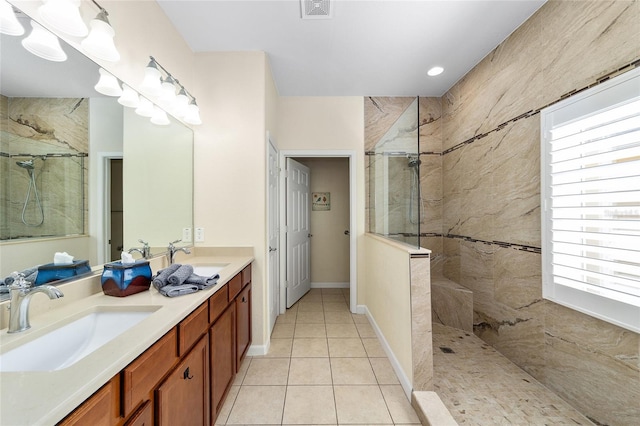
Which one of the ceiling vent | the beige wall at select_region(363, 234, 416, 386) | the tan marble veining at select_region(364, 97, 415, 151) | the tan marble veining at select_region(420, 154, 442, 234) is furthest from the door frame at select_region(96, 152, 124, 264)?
the tan marble veining at select_region(420, 154, 442, 234)

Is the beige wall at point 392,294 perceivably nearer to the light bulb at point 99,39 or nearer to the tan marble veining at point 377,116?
the tan marble veining at point 377,116

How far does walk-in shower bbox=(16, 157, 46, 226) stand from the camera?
97 centimetres

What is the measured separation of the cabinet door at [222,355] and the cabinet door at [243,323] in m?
0.09

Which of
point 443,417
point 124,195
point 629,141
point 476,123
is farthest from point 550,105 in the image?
point 124,195

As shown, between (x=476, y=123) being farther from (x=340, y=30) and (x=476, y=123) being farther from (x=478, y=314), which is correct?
(x=478, y=314)

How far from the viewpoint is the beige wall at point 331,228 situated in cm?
421

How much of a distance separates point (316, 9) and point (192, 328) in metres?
2.19

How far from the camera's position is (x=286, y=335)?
8.39 feet

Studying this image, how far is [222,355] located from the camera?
152 centimetres

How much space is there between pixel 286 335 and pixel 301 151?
2.13 m

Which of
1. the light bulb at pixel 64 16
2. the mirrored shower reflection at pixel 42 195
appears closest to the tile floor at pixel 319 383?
the mirrored shower reflection at pixel 42 195

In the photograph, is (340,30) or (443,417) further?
(340,30)

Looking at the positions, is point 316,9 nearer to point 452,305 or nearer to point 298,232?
point 298,232

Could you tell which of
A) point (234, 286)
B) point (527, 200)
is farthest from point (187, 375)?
point (527, 200)
